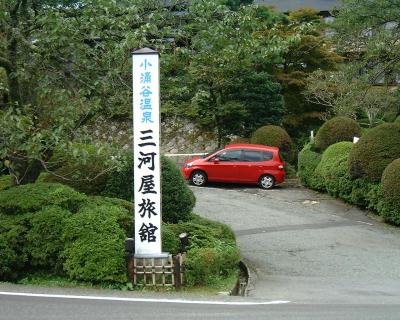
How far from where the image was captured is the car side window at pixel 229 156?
24.3 metres

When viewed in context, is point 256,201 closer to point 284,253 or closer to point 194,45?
point 284,253

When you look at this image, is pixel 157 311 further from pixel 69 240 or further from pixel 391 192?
pixel 391 192

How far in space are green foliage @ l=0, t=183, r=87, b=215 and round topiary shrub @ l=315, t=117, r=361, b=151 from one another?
51.7 ft

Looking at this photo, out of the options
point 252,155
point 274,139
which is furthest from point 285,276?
point 274,139

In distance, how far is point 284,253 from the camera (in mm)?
13672

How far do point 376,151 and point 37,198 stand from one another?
12.2 meters

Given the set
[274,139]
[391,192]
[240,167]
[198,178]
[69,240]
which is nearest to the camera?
[69,240]

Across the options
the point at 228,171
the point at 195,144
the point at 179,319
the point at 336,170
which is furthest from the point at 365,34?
the point at 195,144

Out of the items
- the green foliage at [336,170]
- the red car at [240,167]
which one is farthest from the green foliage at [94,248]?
the red car at [240,167]

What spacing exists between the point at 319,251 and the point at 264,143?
43.4 feet

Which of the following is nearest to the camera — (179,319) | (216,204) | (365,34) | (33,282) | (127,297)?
(179,319)

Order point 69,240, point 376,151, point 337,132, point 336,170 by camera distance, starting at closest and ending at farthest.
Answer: point 69,240 → point 376,151 → point 336,170 → point 337,132

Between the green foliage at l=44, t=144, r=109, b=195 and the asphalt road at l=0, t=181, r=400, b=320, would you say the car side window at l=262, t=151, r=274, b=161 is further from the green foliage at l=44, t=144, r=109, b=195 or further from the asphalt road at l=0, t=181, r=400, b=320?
the green foliage at l=44, t=144, r=109, b=195

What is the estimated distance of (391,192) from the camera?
1688 centimetres
